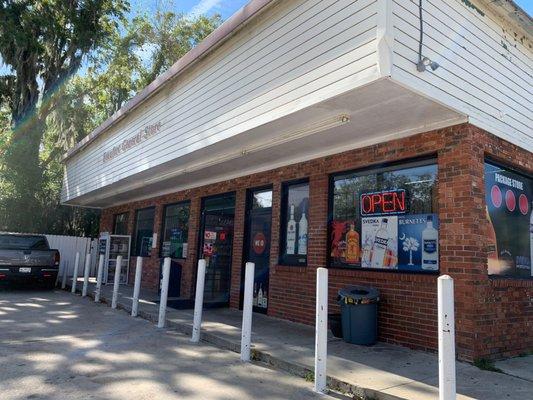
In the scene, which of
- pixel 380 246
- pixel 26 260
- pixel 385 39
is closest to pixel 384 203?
pixel 380 246

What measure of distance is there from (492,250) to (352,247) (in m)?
2.27

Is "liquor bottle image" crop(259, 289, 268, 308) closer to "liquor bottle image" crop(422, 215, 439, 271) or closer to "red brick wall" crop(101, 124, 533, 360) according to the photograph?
"red brick wall" crop(101, 124, 533, 360)

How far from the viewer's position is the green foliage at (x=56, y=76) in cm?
2039

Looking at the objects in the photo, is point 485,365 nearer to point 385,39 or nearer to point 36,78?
point 385,39

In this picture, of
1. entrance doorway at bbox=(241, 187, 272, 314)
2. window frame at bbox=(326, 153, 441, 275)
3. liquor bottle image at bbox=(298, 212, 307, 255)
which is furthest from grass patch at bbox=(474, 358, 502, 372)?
entrance doorway at bbox=(241, 187, 272, 314)

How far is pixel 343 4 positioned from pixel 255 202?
571 centimetres

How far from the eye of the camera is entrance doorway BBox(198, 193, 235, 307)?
11758 mm

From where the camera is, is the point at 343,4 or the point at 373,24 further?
the point at 343,4

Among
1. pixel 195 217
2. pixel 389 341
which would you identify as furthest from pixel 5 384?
pixel 195 217

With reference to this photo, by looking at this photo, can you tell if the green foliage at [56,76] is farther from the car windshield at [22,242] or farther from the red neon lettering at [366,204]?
the red neon lettering at [366,204]

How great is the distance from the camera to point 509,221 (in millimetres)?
7324

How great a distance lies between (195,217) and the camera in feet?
41.8

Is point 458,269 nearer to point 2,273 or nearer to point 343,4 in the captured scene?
point 343,4

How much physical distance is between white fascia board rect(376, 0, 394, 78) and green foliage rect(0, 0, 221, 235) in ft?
57.5
